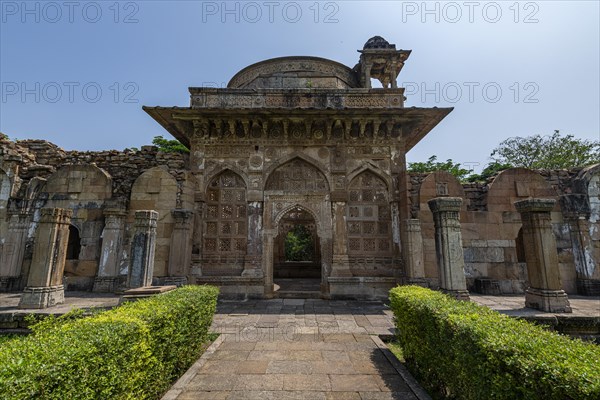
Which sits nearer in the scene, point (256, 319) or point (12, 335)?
point (12, 335)

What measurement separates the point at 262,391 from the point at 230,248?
22.4 ft

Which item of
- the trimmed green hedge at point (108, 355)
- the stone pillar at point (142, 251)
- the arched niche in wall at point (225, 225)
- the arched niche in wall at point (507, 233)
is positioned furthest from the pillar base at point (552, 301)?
the stone pillar at point (142, 251)

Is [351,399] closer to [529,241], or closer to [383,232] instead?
[529,241]

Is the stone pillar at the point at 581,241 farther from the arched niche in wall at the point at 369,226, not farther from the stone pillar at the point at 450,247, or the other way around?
the stone pillar at the point at 450,247

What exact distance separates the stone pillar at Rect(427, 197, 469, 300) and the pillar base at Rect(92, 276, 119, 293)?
9.65 m

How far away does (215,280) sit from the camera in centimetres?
970

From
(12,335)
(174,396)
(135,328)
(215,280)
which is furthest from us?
(215,280)

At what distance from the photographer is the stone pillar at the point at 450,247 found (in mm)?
6594

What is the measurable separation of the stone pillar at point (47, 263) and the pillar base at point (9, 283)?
3.51 m

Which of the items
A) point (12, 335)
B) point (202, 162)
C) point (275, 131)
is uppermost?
point (275, 131)

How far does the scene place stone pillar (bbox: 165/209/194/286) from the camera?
9.19m

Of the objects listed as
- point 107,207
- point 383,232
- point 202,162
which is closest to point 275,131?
point 202,162

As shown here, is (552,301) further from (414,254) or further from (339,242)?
(339,242)

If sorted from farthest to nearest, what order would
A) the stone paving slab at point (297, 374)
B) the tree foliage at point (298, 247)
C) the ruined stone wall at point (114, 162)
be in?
the tree foliage at point (298, 247) → the ruined stone wall at point (114, 162) → the stone paving slab at point (297, 374)
